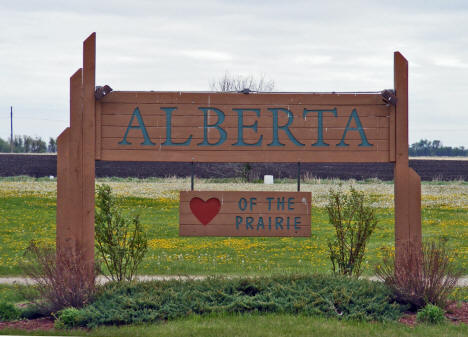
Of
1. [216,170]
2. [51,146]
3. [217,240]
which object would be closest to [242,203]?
[217,240]

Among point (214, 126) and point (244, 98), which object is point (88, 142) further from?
point (244, 98)

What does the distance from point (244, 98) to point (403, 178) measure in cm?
224

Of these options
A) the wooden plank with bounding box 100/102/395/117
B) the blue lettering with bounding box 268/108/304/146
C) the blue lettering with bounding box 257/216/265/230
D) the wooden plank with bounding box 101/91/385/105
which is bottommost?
the blue lettering with bounding box 257/216/265/230

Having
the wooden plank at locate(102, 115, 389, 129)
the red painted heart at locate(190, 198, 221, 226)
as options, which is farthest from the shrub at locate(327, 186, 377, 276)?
the red painted heart at locate(190, 198, 221, 226)

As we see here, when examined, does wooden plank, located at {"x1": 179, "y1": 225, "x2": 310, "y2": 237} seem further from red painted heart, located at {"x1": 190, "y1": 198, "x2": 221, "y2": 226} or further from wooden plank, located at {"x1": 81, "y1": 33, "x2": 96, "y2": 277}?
wooden plank, located at {"x1": 81, "y1": 33, "x2": 96, "y2": 277}

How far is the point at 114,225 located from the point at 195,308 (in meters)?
2.02

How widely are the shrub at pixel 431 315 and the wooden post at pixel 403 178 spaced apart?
3.25 feet

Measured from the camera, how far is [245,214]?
769 centimetres

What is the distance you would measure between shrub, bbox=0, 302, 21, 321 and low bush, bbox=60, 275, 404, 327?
0.86m

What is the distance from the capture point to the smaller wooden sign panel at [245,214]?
7680 millimetres

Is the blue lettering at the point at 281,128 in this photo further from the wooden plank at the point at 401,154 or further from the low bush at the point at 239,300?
the low bush at the point at 239,300

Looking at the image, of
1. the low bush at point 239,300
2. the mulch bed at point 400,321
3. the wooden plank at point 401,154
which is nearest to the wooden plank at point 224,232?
the low bush at point 239,300

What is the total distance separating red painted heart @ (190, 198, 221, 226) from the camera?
7.69 m

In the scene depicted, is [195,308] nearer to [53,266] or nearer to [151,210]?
[53,266]
